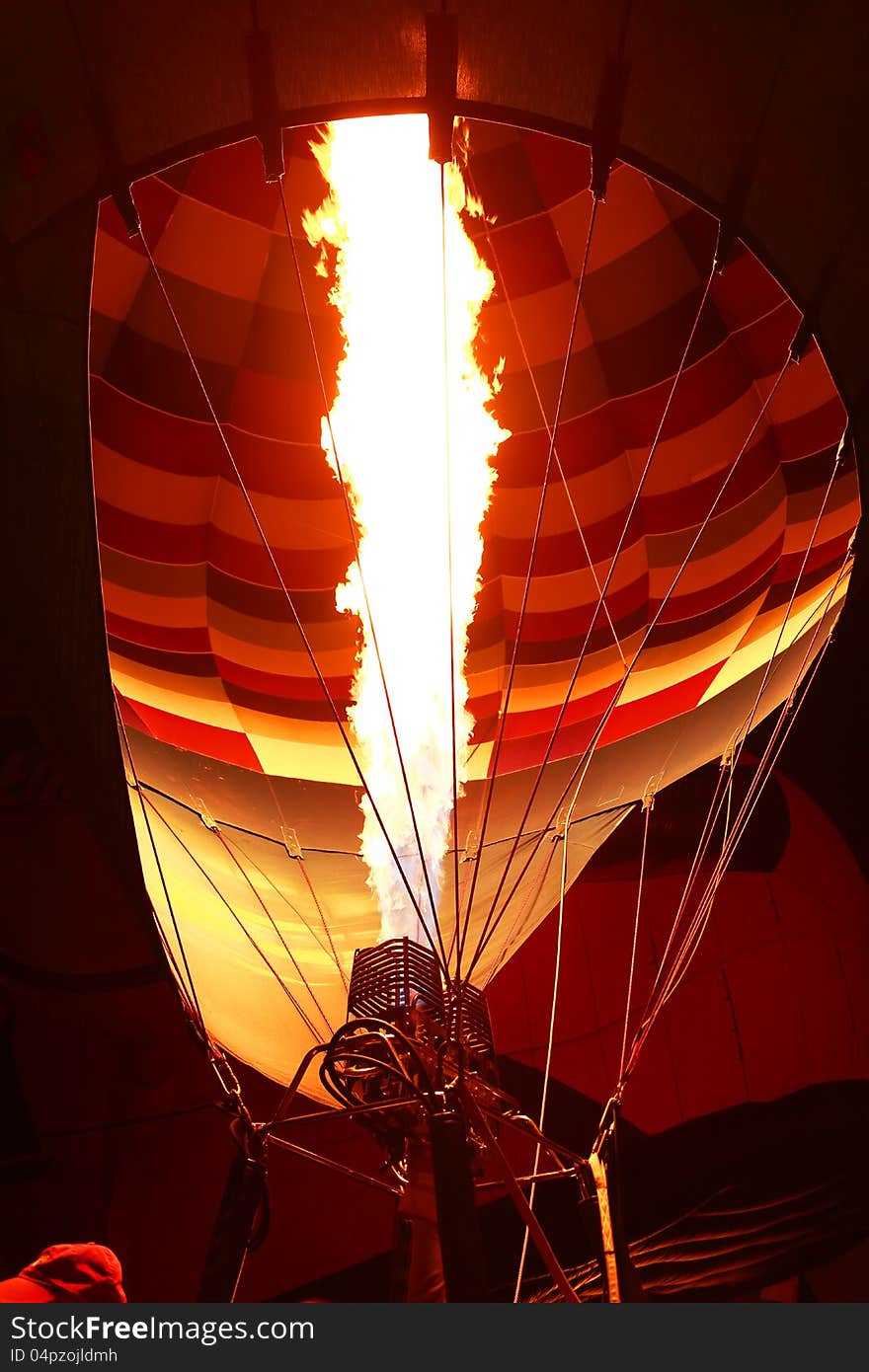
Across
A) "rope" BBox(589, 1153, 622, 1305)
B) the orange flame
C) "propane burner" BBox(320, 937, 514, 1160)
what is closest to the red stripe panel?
the orange flame

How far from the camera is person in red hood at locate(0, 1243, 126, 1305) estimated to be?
1633 mm

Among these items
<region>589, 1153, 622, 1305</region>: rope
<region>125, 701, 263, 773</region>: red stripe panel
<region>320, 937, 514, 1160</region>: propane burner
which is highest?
<region>125, 701, 263, 773</region>: red stripe panel

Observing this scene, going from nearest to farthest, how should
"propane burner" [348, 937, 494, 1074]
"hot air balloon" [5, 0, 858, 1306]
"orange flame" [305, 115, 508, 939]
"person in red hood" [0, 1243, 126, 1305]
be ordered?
1. "person in red hood" [0, 1243, 126, 1305]
2. "propane burner" [348, 937, 494, 1074]
3. "orange flame" [305, 115, 508, 939]
4. "hot air balloon" [5, 0, 858, 1306]

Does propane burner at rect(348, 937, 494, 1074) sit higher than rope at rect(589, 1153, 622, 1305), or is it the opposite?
propane burner at rect(348, 937, 494, 1074)

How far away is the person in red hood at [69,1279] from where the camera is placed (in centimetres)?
163

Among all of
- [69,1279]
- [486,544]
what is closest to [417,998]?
[69,1279]

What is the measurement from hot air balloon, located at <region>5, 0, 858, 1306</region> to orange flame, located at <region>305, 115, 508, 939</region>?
0.08 m

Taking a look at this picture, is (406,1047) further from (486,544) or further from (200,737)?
(486,544)

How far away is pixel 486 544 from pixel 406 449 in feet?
A: 1.78

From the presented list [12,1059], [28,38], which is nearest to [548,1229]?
[12,1059]

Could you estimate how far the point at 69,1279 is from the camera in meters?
1.66

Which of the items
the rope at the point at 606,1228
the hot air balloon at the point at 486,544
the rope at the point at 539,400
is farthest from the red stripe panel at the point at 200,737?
the rope at the point at 606,1228

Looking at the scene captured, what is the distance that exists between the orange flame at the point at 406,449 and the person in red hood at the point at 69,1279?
3.98 ft

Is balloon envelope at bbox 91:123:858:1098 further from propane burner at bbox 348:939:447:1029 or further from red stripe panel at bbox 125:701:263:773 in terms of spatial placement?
propane burner at bbox 348:939:447:1029
